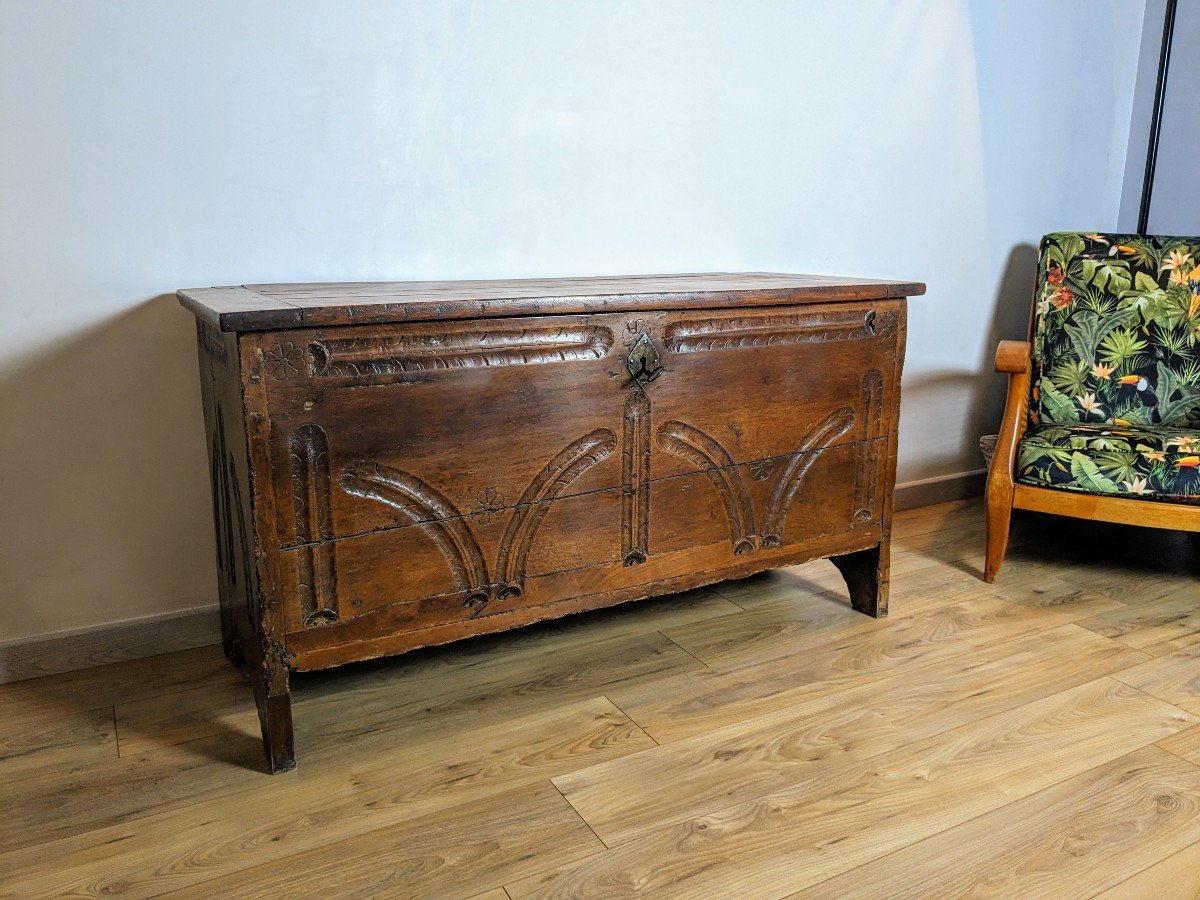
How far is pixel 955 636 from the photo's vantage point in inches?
80.8

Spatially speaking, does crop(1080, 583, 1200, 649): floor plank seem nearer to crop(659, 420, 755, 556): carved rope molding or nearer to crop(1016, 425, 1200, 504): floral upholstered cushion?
crop(1016, 425, 1200, 504): floral upholstered cushion

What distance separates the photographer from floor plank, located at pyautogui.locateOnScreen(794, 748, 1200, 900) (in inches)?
50.3

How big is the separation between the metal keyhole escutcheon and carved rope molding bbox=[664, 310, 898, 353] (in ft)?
0.14

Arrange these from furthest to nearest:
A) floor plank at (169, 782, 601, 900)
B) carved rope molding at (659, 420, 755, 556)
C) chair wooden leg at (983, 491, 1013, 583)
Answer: chair wooden leg at (983, 491, 1013, 583)
carved rope molding at (659, 420, 755, 556)
floor plank at (169, 782, 601, 900)

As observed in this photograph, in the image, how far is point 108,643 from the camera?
1875 mm

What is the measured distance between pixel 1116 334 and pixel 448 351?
2.03 meters

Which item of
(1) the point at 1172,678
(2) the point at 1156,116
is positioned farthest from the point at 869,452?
(2) the point at 1156,116

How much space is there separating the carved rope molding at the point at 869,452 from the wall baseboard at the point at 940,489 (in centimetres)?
84

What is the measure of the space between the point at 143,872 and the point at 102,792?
238 mm

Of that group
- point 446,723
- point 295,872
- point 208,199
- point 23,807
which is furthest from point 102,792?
point 208,199

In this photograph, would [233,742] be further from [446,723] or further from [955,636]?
[955,636]

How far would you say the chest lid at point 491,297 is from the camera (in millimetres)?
1401

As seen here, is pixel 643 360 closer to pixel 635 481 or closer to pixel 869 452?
pixel 635 481

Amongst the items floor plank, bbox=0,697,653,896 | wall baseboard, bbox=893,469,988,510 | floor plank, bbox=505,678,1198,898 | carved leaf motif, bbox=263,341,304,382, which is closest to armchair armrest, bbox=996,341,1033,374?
wall baseboard, bbox=893,469,988,510
